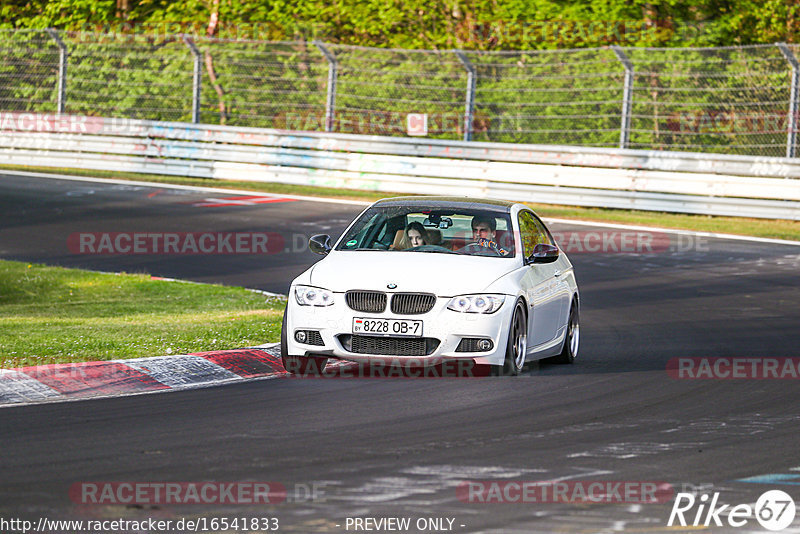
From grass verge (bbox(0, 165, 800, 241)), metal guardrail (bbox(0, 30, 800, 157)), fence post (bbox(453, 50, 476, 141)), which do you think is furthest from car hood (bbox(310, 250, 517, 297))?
fence post (bbox(453, 50, 476, 141))

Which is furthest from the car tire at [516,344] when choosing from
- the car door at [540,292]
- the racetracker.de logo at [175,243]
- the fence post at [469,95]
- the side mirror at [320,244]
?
the fence post at [469,95]

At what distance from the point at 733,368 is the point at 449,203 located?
2696 mm

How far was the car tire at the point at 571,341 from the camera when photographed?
11.8m

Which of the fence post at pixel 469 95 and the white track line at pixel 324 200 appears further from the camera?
the fence post at pixel 469 95

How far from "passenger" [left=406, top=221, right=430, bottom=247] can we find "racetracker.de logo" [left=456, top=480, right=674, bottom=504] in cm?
476

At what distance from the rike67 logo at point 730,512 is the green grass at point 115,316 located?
5.41 metres

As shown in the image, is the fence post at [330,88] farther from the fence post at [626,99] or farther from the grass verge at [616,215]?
the fence post at [626,99]

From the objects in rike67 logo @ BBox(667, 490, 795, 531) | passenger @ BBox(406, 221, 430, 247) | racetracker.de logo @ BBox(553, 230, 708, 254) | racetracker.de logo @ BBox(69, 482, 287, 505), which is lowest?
racetracker.de logo @ BBox(553, 230, 708, 254)

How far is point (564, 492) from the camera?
258 inches

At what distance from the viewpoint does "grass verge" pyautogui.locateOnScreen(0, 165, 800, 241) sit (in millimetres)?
23594

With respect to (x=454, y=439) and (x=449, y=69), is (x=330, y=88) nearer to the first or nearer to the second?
(x=449, y=69)

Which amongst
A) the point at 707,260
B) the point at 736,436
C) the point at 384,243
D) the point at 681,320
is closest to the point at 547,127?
the point at 707,260

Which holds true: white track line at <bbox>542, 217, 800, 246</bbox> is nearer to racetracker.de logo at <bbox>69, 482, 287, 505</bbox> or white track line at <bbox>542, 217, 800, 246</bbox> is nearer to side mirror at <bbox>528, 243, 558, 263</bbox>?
side mirror at <bbox>528, 243, 558, 263</bbox>

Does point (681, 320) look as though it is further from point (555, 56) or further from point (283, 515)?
point (555, 56)
